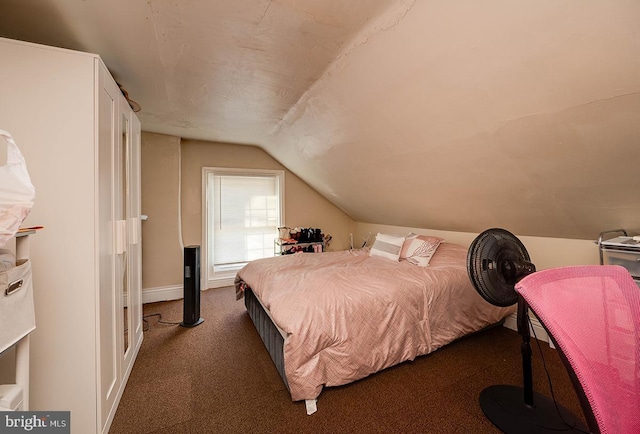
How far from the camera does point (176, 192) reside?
349 centimetres

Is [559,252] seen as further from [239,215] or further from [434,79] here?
[239,215]

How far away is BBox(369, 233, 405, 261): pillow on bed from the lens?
2.94 m

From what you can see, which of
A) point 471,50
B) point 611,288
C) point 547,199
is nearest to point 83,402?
point 611,288

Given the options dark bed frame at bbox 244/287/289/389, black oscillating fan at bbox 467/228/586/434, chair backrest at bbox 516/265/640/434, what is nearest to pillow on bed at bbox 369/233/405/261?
black oscillating fan at bbox 467/228/586/434

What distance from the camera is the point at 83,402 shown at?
48.5 inches

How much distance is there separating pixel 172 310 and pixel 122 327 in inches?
59.1

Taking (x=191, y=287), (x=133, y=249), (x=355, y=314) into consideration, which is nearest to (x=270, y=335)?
(x=355, y=314)

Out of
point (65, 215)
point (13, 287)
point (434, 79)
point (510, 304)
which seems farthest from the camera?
point (434, 79)

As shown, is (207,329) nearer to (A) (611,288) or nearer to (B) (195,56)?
(B) (195,56)

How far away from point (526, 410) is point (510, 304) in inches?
25.7

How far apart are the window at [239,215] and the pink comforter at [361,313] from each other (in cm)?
155

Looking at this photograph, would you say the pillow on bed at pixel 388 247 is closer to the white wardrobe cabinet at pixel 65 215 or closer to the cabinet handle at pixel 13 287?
the white wardrobe cabinet at pixel 65 215

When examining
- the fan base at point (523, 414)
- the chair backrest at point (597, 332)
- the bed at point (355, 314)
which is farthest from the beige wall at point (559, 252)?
the chair backrest at point (597, 332)

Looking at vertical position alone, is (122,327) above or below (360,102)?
below
